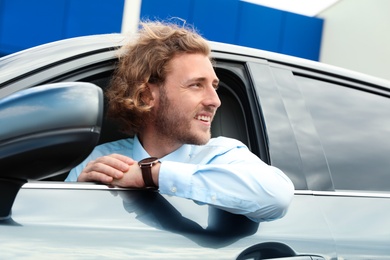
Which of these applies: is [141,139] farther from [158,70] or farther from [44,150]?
[44,150]

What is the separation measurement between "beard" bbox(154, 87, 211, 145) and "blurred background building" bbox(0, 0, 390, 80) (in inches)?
384

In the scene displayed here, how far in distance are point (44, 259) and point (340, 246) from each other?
850mm

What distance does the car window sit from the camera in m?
2.00

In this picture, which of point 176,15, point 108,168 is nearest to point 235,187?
point 108,168

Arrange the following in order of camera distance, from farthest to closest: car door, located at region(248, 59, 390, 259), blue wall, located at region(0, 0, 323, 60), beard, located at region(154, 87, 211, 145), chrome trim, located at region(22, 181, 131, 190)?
blue wall, located at region(0, 0, 323, 60) → beard, located at region(154, 87, 211, 145) → car door, located at region(248, 59, 390, 259) → chrome trim, located at region(22, 181, 131, 190)

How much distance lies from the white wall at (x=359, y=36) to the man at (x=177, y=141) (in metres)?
12.2

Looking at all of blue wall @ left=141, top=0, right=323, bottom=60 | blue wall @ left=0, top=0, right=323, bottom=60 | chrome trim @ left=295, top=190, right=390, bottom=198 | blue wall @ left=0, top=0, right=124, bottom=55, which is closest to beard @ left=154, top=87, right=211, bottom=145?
chrome trim @ left=295, top=190, right=390, bottom=198

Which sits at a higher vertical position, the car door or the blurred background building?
the blurred background building

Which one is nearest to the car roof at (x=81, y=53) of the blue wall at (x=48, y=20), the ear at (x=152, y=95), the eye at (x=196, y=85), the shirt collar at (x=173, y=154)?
the eye at (x=196, y=85)

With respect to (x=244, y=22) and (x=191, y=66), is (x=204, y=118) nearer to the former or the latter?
(x=191, y=66)

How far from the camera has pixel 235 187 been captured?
64.0 inches

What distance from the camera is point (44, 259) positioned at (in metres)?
1.27

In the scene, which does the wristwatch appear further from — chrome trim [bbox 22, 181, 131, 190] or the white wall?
the white wall

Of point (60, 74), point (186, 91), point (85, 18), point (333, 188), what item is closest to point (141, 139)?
point (186, 91)
